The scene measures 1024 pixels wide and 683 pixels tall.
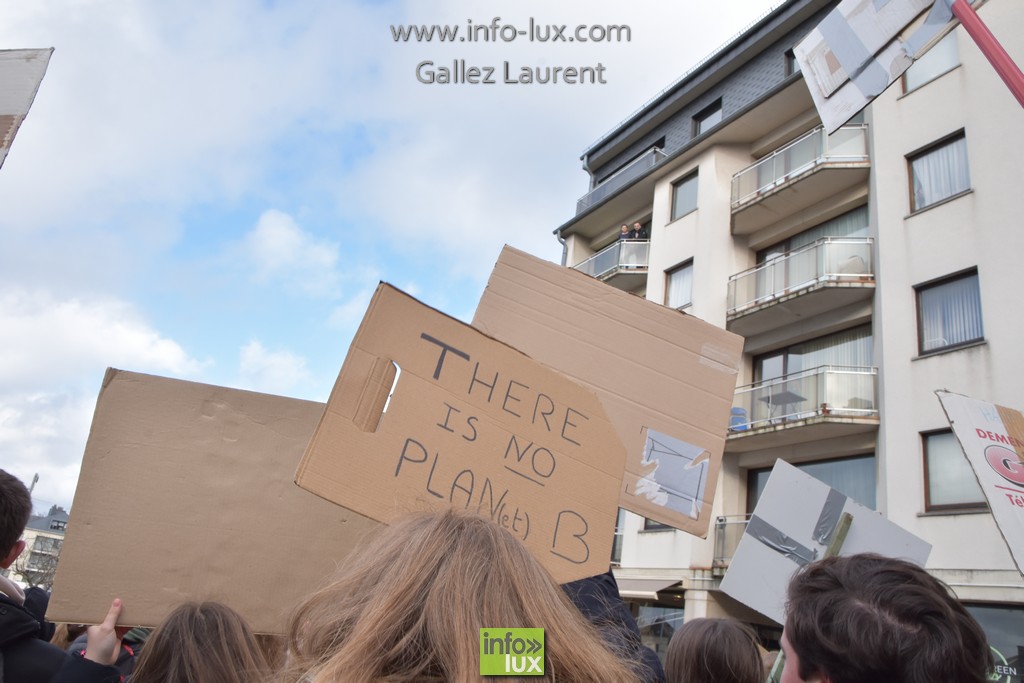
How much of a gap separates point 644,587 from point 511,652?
16.8 meters

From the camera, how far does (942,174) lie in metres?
13.3

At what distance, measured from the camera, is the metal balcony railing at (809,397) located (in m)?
13.6

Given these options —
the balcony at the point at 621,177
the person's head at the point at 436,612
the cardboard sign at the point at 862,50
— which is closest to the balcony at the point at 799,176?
the balcony at the point at 621,177

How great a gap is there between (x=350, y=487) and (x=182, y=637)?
65cm

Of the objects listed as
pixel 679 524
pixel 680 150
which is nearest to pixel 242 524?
pixel 679 524

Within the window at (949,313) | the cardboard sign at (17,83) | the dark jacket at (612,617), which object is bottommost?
the dark jacket at (612,617)

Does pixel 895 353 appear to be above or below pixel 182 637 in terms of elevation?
above

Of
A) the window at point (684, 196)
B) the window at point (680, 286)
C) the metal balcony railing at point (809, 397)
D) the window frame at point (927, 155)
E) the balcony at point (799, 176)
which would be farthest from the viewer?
the window at point (684, 196)

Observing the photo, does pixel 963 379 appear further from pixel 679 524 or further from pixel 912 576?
pixel 912 576

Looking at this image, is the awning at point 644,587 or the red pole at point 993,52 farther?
the awning at point 644,587

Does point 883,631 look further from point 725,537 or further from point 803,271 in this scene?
point 725,537

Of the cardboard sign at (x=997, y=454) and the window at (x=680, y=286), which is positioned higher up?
the window at (x=680, y=286)

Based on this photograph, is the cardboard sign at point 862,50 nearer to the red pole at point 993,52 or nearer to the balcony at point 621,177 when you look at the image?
the red pole at point 993,52

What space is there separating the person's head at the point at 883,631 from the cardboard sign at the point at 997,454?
1837mm
